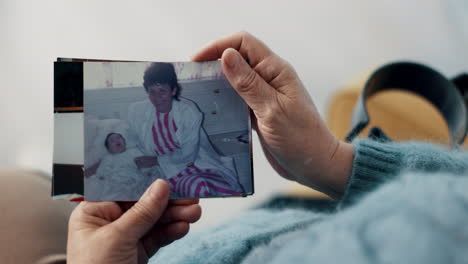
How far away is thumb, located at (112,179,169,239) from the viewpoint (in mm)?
484

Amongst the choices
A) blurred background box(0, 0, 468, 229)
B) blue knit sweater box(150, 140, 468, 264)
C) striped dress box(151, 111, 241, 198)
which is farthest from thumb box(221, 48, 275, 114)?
blurred background box(0, 0, 468, 229)

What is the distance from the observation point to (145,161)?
21.7 inches

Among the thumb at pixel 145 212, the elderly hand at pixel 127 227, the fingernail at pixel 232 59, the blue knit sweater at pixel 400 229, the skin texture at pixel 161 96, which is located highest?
the fingernail at pixel 232 59

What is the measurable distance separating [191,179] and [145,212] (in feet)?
0.29

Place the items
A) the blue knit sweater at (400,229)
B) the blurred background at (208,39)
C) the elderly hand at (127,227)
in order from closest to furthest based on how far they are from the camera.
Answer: the blue knit sweater at (400,229)
the elderly hand at (127,227)
the blurred background at (208,39)

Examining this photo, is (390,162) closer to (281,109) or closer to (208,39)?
(281,109)

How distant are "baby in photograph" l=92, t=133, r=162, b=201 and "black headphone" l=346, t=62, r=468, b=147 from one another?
44 cm

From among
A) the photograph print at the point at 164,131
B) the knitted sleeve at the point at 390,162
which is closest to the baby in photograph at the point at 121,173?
the photograph print at the point at 164,131

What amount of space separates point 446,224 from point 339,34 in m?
1.30

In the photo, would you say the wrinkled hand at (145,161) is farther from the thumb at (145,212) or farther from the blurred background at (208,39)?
the blurred background at (208,39)

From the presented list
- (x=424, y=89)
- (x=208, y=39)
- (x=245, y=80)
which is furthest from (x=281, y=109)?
(x=208, y=39)

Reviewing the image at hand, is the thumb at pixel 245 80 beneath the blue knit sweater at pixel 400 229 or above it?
above

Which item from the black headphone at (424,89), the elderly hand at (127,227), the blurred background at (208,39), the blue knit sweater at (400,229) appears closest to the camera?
the blue knit sweater at (400,229)

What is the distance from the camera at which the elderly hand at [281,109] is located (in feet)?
1.73
